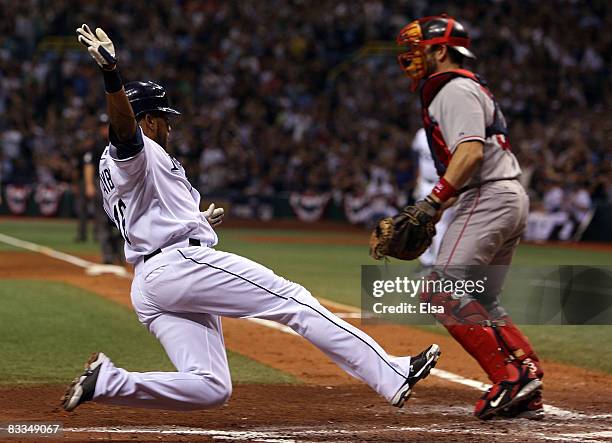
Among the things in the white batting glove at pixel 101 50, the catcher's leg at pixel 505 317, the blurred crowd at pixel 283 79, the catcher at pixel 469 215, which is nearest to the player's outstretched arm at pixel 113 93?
the white batting glove at pixel 101 50

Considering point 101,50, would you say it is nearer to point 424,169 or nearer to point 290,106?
point 424,169

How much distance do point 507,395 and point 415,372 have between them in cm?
83

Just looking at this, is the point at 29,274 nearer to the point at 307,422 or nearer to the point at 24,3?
the point at 307,422

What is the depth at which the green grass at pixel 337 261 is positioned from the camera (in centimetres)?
914

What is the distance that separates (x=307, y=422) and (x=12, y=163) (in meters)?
24.8

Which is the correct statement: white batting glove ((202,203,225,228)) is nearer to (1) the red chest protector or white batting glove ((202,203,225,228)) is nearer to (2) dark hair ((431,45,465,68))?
(1) the red chest protector

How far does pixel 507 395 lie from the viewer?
5.79 metres

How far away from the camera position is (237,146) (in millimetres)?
28812

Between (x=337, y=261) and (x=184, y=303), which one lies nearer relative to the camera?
(x=184, y=303)

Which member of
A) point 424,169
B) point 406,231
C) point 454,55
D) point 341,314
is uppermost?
point 454,55

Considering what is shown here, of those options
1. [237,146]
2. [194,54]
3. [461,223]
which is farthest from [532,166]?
[461,223]

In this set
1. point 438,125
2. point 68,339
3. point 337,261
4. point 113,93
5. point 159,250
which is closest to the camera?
point 113,93

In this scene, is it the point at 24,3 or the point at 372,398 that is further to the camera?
the point at 24,3

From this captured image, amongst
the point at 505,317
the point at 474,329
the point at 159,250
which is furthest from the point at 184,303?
the point at 505,317
